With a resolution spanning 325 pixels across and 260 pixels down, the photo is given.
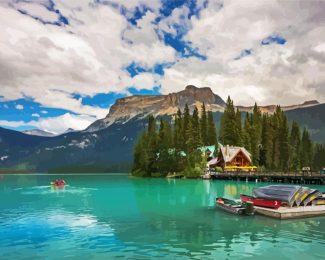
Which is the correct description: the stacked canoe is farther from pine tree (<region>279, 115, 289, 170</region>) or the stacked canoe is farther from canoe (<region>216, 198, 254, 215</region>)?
pine tree (<region>279, 115, 289, 170</region>)

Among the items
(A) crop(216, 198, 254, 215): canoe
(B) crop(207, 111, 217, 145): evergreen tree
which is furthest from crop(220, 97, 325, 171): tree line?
(A) crop(216, 198, 254, 215): canoe

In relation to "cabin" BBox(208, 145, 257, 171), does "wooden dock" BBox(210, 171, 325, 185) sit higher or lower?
lower

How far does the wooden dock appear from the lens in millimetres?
94088

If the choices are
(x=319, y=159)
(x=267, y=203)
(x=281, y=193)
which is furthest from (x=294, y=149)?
(x=267, y=203)

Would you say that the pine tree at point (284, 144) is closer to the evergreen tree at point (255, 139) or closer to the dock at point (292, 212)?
the evergreen tree at point (255, 139)

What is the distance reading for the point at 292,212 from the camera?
36.2m

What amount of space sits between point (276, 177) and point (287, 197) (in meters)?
69.5

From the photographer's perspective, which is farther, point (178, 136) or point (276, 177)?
point (178, 136)

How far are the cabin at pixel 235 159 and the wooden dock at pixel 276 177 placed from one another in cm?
947

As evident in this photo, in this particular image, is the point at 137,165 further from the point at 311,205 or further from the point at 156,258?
the point at 156,258

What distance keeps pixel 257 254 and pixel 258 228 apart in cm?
904

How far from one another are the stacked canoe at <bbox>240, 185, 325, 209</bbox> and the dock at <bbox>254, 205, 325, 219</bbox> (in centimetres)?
104

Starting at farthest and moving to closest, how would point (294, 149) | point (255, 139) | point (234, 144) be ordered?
point (294, 149)
point (234, 144)
point (255, 139)

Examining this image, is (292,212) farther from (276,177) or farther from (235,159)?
(235,159)
